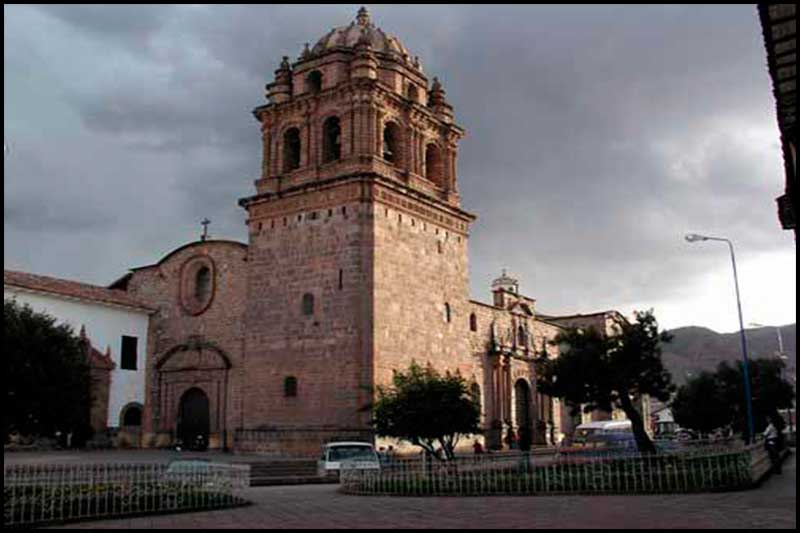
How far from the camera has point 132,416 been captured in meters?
34.8

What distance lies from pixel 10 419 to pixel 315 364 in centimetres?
1329

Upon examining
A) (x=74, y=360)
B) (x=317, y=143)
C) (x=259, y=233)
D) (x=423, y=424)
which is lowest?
(x=423, y=424)

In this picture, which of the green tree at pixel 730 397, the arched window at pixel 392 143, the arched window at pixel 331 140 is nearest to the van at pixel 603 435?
the green tree at pixel 730 397

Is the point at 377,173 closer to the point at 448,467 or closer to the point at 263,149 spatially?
the point at 263,149

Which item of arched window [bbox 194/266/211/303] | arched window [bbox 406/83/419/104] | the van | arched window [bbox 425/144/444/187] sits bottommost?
the van

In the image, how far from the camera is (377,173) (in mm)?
29344

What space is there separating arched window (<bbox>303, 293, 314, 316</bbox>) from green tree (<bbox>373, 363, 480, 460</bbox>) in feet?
23.3

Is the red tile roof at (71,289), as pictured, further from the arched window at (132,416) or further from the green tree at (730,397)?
the green tree at (730,397)

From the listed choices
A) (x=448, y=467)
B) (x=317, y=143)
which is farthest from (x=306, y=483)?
(x=317, y=143)

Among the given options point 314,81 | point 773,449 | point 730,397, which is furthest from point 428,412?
point 730,397

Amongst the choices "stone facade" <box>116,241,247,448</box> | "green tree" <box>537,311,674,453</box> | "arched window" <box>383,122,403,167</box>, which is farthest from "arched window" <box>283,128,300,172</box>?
"green tree" <box>537,311,674,453</box>

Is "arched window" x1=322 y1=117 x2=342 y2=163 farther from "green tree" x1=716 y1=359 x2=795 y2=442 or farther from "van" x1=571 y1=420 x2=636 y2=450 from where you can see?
"green tree" x1=716 y1=359 x2=795 y2=442

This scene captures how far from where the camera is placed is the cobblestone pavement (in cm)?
1104

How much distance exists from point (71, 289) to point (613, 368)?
2170cm
